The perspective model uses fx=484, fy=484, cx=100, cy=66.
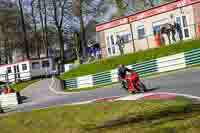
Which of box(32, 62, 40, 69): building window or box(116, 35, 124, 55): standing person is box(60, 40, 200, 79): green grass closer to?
box(116, 35, 124, 55): standing person

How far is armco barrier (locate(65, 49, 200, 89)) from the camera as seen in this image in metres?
29.8

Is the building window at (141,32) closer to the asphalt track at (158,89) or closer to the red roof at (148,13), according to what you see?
the red roof at (148,13)

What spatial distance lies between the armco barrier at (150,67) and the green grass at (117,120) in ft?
53.9

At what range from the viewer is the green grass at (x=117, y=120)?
942 centimetres

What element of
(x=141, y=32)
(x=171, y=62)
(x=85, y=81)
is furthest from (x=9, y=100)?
(x=141, y=32)

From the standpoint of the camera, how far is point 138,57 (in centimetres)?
3600

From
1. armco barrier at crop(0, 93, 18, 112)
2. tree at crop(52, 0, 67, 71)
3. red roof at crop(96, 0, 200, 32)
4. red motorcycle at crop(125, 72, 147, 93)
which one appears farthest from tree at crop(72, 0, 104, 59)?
red motorcycle at crop(125, 72, 147, 93)

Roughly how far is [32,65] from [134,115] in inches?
1790

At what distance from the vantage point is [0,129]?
13992mm

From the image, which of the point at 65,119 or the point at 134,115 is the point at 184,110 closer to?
the point at 134,115

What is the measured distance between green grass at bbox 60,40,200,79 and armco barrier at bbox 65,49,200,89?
1261mm

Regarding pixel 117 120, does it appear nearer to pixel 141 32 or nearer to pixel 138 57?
pixel 138 57

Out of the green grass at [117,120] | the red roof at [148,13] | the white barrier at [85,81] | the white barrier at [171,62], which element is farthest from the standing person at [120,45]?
the green grass at [117,120]

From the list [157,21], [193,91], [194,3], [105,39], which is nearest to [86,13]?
[105,39]
